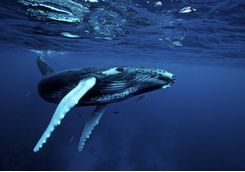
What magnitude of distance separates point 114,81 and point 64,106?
0.96 metres

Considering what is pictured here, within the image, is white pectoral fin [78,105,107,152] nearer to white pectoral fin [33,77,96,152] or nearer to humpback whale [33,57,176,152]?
humpback whale [33,57,176,152]

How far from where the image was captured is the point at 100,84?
4172mm

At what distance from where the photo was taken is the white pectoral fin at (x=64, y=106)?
3572 millimetres

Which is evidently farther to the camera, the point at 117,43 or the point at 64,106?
the point at 117,43

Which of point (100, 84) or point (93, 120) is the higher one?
point (100, 84)

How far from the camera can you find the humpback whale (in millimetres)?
3648

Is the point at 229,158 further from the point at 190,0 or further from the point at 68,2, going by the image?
the point at 68,2

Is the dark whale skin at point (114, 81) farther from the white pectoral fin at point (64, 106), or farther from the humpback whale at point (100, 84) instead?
the white pectoral fin at point (64, 106)

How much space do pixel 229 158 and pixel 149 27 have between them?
95.8 feet

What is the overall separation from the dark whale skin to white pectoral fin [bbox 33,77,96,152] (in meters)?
0.26

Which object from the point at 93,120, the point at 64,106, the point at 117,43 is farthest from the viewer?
the point at 117,43

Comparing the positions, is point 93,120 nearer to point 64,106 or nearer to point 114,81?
point 114,81

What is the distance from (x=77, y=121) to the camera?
39031mm

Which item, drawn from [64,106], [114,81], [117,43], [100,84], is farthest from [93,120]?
[117,43]
